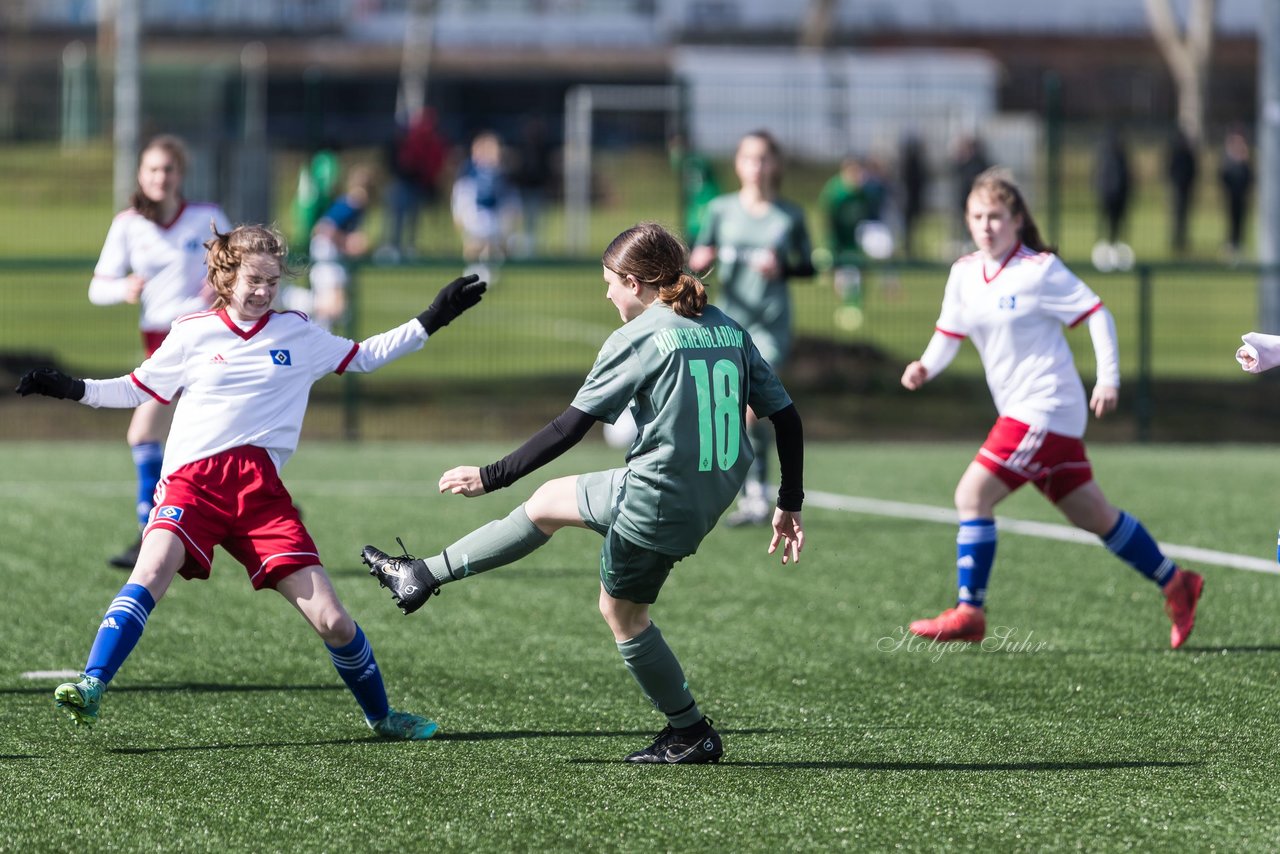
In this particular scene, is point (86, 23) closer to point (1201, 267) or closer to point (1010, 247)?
point (1201, 267)

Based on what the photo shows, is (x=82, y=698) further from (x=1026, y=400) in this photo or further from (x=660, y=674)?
(x=1026, y=400)

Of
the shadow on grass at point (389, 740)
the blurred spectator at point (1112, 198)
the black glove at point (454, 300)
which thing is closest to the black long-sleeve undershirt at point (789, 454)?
the shadow on grass at point (389, 740)

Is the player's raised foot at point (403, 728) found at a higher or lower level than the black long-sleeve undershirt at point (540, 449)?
lower

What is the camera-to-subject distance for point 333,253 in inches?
755

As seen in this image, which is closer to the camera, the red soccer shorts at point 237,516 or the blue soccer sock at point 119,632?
the blue soccer sock at point 119,632

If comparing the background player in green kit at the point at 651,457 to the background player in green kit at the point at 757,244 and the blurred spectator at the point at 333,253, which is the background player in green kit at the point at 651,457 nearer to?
the background player in green kit at the point at 757,244

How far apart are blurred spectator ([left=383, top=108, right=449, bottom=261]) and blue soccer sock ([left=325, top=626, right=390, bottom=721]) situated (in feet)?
60.4

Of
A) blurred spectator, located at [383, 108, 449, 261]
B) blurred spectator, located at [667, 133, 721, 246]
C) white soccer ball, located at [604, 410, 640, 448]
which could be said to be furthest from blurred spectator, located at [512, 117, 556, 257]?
white soccer ball, located at [604, 410, 640, 448]

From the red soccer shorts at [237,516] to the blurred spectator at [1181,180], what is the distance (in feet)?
71.0

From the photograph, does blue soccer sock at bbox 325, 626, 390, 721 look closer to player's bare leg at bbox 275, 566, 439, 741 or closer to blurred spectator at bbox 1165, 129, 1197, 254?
player's bare leg at bbox 275, 566, 439, 741

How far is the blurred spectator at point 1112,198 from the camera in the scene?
2488 cm

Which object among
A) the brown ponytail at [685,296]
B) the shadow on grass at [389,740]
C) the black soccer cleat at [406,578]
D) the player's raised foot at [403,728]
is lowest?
the shadow on grass at [389,740]

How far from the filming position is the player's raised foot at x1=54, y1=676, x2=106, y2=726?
5461 mm

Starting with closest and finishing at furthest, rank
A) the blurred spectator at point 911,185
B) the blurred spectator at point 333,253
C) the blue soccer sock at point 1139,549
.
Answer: the blue soccer sock at point 1139,549 < the blurred spectator at point 333,253 < the blurred spectator at point 911,185
